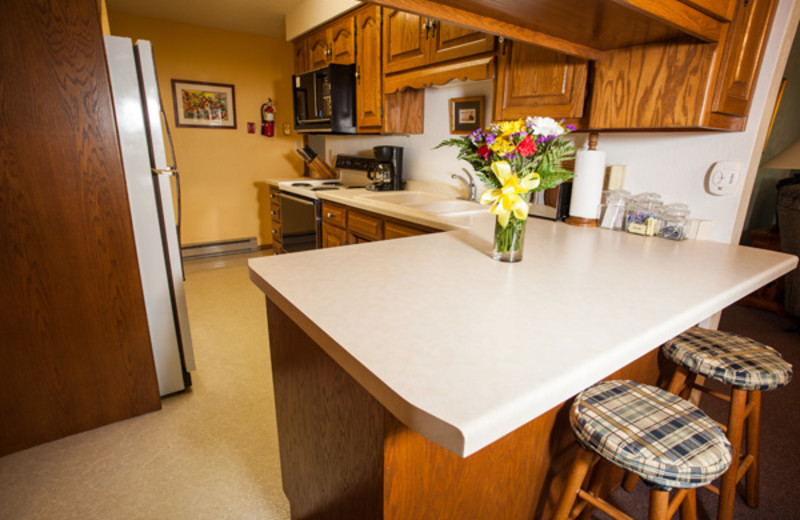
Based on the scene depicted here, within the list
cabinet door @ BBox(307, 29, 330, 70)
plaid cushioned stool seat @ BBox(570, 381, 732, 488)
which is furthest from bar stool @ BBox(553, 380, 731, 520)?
cabinet door @ BBox(307, 29, 330, 70)

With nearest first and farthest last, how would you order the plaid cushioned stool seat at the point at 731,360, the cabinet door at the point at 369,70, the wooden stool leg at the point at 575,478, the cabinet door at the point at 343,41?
1. the wooden stool leg at the point at 575,478
2. the plaid cushioned stool seat at the point at 731,360
3. the cabinet door at the point at 369,70
4. the cabinet door at the point at 343,41

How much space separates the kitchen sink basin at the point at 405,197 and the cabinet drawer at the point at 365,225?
194 mm

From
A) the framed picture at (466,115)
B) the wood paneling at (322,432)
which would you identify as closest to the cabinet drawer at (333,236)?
the framed picture at (466,115)

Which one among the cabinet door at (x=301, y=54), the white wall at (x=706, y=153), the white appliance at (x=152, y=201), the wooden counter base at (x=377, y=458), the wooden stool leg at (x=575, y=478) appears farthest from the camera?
the cabinet door at (x=301, y=54)

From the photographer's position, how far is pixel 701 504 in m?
1.44

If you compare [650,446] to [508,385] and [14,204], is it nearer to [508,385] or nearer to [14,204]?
[508,385]

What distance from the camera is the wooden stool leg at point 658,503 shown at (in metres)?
0.82

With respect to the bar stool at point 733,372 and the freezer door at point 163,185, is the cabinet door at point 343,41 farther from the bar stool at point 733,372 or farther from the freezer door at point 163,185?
the bar stool at point 733,372

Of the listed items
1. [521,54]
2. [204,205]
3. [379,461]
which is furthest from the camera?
[204,205]

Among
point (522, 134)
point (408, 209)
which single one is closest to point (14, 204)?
point (408, 209)

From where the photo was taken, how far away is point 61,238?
1560mm

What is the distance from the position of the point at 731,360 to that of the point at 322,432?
45.0 inches

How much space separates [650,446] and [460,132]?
6.86 feet

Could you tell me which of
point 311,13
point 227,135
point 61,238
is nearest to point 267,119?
point 227,135
